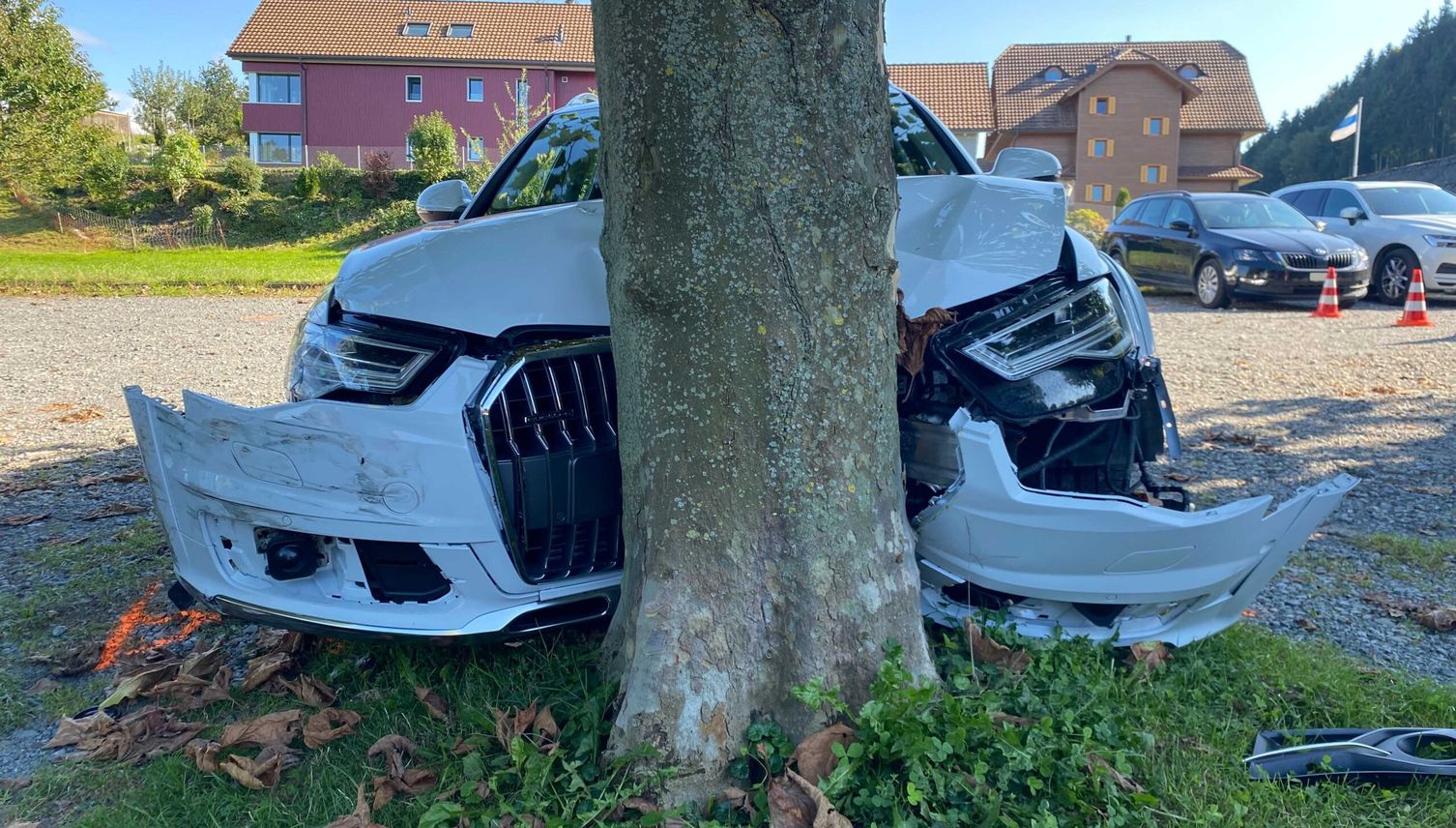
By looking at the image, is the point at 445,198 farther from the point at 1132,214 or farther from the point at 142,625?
the point at 1132,214

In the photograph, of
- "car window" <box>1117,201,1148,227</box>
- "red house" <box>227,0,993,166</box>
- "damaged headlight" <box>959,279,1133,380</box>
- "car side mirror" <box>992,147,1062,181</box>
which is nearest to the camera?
"damaged headlight" <box>959,279,1133,380</box>

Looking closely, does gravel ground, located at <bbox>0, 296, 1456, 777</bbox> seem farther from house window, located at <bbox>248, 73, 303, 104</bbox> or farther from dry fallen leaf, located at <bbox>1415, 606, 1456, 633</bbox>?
house window, located at <bbox>248, 73, 303, 104</bbox>

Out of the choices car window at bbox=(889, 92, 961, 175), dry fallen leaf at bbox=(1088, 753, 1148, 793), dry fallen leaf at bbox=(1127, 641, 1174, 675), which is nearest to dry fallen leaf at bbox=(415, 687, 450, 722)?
dry fallen leaf at bbox=(1088, 753, 1148, 793)

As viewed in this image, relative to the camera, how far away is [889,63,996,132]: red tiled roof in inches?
2020

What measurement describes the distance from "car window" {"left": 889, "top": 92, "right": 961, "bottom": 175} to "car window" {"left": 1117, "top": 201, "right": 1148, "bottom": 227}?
12.0m

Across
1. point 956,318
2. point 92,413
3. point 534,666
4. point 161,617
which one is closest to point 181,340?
point 92,413

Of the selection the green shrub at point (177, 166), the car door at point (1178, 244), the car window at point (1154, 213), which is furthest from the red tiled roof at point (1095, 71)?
the car door at point (1178, 244)

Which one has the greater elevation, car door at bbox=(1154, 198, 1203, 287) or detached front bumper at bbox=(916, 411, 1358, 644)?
car door at bbox=(1154, 198, 1203, 287)

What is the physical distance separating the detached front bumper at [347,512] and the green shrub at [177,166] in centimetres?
3638

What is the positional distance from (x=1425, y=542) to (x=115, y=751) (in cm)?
476

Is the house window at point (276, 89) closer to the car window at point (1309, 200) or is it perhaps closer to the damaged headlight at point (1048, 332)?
the car window at point (1309, 200)

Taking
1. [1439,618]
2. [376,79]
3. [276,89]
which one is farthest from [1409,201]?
[276,89]

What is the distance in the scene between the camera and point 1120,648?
9.64ft

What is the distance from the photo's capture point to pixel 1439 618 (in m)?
3.42
